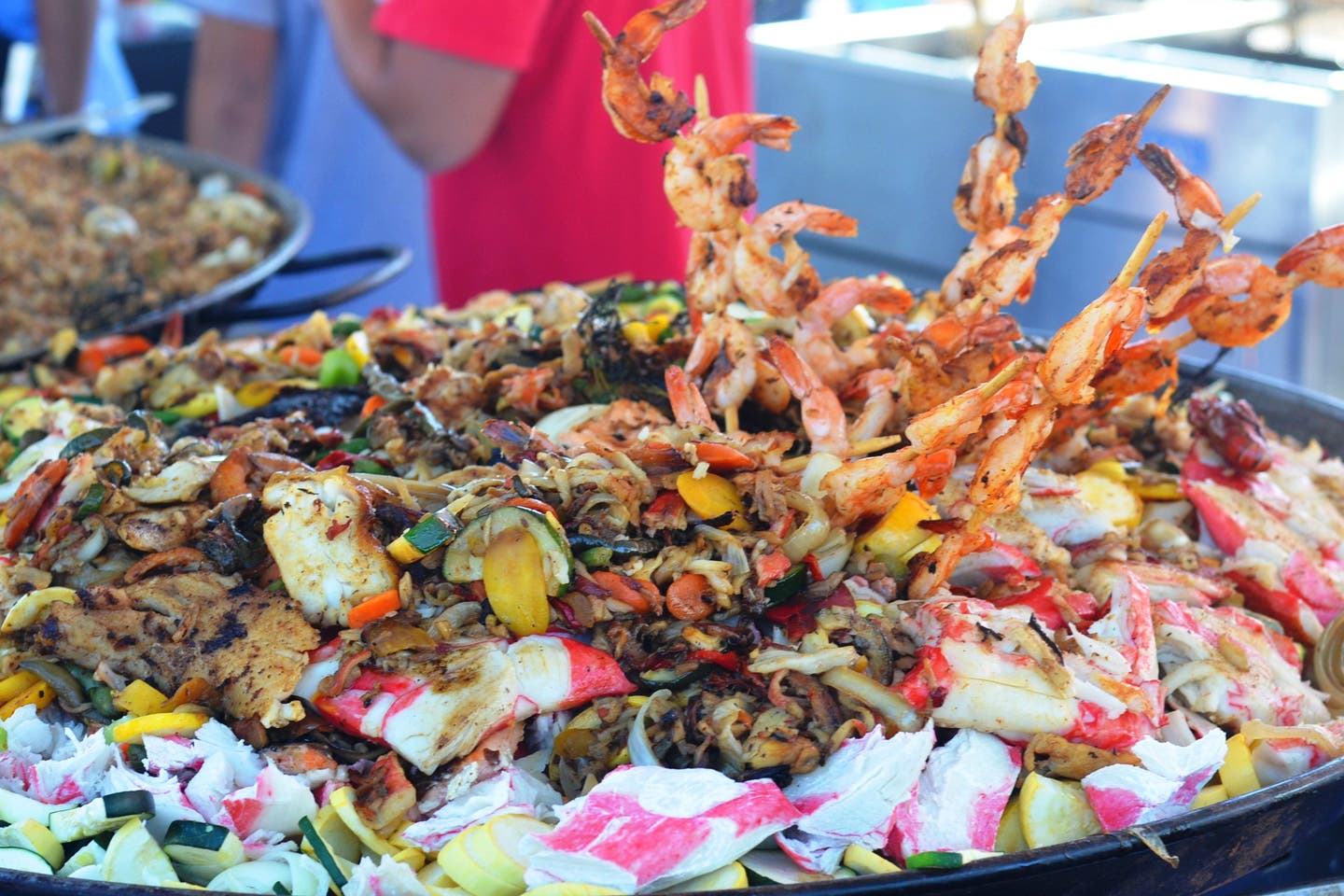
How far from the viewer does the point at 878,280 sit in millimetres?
1955

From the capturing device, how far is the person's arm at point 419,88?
10.6ft

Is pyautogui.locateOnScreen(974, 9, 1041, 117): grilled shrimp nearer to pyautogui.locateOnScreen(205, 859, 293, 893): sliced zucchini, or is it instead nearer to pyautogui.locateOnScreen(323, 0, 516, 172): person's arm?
pyautogui.locateOnScreen(205, 859, 293, 893): sliced zucchini

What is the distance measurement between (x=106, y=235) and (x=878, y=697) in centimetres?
314

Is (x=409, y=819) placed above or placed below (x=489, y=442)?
below

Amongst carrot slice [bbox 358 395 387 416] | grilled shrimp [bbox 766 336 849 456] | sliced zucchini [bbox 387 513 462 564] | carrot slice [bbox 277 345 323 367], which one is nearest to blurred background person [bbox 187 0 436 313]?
carrot slice [bbox 277 345 323 367]

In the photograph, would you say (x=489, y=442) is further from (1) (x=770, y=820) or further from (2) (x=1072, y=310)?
(2) (x=1072, y=310)

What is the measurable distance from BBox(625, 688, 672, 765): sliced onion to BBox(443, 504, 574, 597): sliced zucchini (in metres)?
0.16

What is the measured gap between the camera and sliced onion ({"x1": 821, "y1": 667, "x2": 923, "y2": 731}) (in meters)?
1.36

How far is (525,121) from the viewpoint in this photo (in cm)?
352

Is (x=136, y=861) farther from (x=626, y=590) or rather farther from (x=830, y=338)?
(x=830, y=338)

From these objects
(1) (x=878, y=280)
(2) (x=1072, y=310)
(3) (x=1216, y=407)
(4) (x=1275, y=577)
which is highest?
(1) (x=878, y=280)

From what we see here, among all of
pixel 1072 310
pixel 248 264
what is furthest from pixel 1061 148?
pixel 248 264

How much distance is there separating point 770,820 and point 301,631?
1.76 feet

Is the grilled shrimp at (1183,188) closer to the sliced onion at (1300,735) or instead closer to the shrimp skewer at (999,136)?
the shrimp skewer at (999,136)
